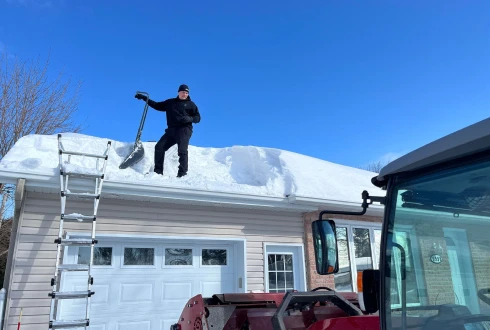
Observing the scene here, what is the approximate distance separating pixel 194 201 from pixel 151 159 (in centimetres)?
214

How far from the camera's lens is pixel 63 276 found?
616cm

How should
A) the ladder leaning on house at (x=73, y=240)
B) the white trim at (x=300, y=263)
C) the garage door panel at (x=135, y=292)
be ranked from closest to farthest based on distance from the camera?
the ladder leaning on house at (x=73, y=240) → the garage door panel at (x=135, y=292) → the white trim at (x=300, y=263)

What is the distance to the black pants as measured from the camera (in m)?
8.05

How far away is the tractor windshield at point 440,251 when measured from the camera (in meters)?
1.69

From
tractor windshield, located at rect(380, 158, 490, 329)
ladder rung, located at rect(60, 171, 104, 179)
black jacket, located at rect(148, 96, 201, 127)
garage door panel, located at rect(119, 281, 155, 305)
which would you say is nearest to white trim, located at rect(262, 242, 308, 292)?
garage door panel, located at rect(119, 281, 155, 305)

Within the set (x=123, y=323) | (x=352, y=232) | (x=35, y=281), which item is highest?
(x=352, y=232)

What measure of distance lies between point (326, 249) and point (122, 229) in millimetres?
5129

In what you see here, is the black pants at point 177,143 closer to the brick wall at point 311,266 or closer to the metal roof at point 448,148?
the brick wall at point 311,266

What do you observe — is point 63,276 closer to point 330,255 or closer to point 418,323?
point 330,255

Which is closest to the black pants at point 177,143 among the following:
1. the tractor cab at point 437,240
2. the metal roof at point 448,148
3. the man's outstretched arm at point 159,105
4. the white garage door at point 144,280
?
the man's outstretched arm at point 159,105

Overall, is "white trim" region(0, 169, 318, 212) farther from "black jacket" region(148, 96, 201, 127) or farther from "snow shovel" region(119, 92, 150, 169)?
"black jacket" region(148, 96, 201, 127)

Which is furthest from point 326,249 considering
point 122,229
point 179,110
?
point 179,110

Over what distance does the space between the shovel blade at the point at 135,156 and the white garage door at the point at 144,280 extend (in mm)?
1738

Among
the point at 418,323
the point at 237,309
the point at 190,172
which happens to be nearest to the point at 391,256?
the point at 418,323
